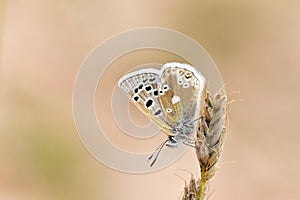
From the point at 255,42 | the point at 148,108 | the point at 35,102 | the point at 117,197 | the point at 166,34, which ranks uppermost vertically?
the point at 255,42

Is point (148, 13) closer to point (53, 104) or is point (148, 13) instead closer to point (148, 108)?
point (53, 104)

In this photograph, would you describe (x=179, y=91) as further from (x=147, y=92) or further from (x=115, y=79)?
(x=115, y=79)

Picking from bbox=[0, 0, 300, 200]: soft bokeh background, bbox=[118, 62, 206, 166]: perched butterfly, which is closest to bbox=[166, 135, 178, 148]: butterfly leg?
bbox=[118, 62, 206, 166]: perched butterfly

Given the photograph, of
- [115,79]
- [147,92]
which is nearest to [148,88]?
[147,92]

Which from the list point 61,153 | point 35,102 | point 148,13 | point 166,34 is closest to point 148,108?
point 166,34

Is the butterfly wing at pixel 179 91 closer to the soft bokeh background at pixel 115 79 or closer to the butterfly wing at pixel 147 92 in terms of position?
the butterfly wing at pixel 147 92

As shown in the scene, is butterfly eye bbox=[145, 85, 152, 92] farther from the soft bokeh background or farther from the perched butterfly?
the soft bokeh background
